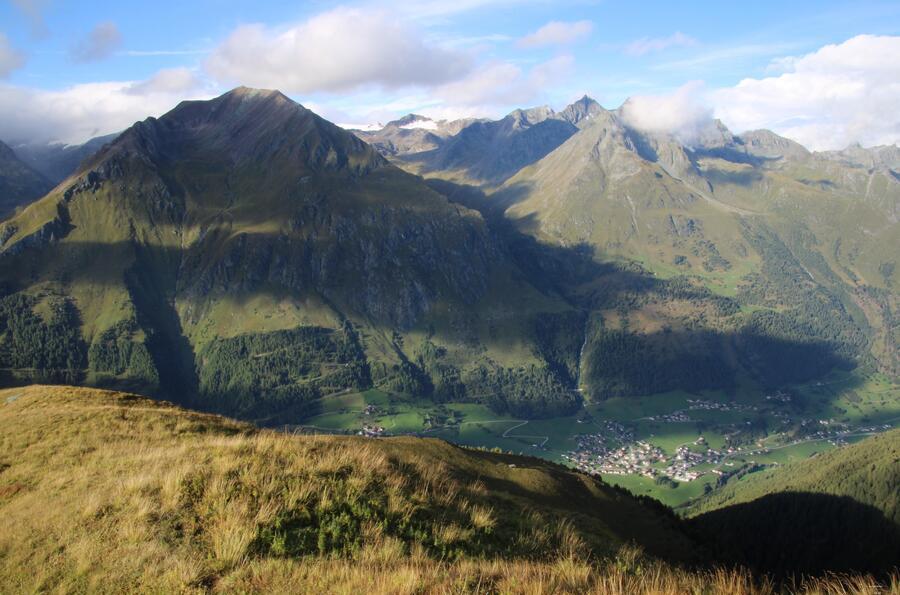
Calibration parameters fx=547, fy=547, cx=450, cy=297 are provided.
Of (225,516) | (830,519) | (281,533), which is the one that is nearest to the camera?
(281,533)

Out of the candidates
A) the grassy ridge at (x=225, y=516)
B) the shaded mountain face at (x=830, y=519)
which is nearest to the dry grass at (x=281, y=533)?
the grassy ridge at (x=225, y=516)

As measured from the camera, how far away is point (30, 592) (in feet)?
34.2

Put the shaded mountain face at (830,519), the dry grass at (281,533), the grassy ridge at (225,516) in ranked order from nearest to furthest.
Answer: the dry grass at (281,533) < the grassy ridge at (225,516) < the shaded mountain face at (830,519)

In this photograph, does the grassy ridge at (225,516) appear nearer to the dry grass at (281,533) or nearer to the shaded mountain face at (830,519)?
the dry grass at (281,533)

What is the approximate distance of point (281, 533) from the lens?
38.8ft

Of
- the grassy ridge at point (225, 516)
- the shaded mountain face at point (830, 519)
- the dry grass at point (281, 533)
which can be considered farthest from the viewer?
the shaded mountain face at point (830, 519)

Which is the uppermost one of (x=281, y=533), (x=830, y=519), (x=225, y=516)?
(x=225, y=516)

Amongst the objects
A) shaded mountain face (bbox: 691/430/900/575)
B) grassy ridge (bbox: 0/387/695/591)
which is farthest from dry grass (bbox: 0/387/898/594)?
shaded mountain face (bbox: 691/430/900/575)

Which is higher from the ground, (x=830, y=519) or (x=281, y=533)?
(x=281, y=533)

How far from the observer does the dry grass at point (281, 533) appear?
9578mm

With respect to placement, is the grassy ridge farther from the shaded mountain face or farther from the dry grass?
the shaded mountain face

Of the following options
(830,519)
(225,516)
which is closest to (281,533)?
(225,516)

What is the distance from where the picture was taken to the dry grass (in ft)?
31.4

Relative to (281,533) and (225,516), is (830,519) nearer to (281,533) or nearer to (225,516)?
(281,533)
